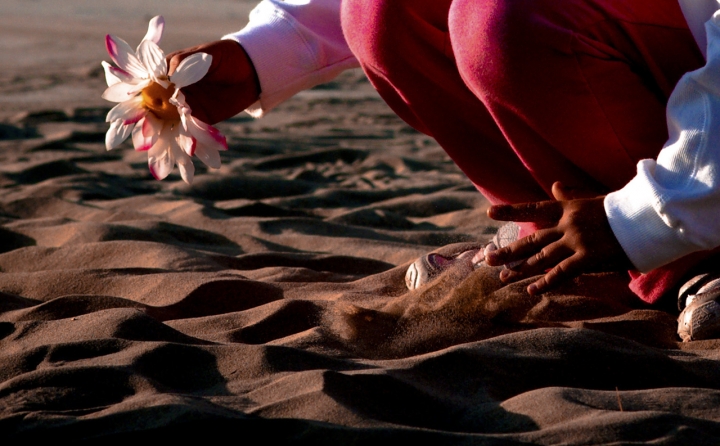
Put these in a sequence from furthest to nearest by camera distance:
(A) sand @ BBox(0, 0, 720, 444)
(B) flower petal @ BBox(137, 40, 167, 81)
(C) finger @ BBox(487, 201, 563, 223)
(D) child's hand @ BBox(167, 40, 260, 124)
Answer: (D) child's hand @ BBox(167, 40, 260, 124) → (B) flower petal @ BBox(137, 40, 167, 81) → (C) finger @ BBox(487, 201, 563, 223) → (A) sand @ BBox(0, 0, 720, 444)

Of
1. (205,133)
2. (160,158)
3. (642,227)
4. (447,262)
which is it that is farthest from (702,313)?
(160,158)

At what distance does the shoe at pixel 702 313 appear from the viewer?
1699 mm

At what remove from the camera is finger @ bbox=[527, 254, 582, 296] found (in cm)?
156

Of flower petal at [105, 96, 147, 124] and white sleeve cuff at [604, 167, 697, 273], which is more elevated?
flower petal at [105, 96, 147, 124]

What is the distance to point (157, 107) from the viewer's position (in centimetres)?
185

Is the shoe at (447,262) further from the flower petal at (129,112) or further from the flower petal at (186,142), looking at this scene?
the flower petal at (129,112)

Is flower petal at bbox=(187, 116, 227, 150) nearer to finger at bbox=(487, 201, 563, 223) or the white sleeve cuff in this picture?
finger at bbox=(487, 201, 563, 223)

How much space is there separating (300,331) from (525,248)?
→ 1.66ft

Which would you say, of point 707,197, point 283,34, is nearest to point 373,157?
point 283,34

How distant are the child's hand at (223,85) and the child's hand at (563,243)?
79 centimetres

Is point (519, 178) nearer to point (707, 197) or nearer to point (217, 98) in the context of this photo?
point (707, 197)

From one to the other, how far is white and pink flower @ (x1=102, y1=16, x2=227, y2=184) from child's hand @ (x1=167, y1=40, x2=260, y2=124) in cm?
17

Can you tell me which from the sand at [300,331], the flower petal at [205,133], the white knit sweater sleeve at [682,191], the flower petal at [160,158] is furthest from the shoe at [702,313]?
the flower petal at [160,158]

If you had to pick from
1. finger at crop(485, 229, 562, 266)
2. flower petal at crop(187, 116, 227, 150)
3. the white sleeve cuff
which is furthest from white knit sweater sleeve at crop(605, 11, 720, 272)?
flower petal at crop(187, 116, 227, 150)
